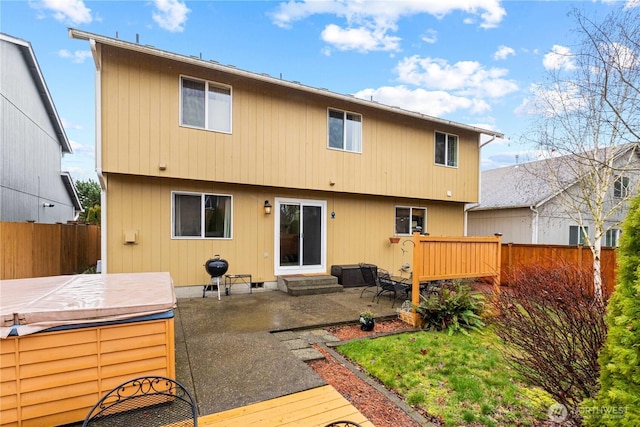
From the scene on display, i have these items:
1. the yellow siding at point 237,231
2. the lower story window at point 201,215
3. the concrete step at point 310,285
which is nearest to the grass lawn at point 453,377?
the concrete step at point 310,285

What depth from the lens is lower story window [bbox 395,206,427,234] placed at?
10023 millimetres

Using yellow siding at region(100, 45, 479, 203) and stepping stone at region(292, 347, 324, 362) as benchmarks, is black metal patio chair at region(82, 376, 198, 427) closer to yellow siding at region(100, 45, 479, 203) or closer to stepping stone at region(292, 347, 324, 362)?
stepping stone at region(292, 347, 324, 362)

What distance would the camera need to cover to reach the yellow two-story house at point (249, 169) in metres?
6.31

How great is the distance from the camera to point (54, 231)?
323 inches

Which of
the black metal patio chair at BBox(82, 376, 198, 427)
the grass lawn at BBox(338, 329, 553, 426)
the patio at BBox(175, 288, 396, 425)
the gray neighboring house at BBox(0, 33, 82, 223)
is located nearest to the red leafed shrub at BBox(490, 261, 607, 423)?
the grass lawn at BBox(338, 329, 553, 426)

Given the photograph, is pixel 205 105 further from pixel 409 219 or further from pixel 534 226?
pixel 534 226

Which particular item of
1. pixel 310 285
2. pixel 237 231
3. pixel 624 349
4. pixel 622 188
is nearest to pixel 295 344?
pixel 310 285

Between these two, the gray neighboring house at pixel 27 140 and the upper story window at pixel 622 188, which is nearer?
the upper story window at pixel 622 188

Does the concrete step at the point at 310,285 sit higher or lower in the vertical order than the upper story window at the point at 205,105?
lower

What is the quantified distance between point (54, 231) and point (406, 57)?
12.6m

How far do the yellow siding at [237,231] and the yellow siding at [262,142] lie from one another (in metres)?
0.50

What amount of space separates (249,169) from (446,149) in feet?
22.4

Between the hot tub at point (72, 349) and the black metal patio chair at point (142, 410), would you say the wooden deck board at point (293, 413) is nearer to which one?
the black metal patio chair at point (142, 410)

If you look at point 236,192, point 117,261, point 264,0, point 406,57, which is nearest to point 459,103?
point 406,57
